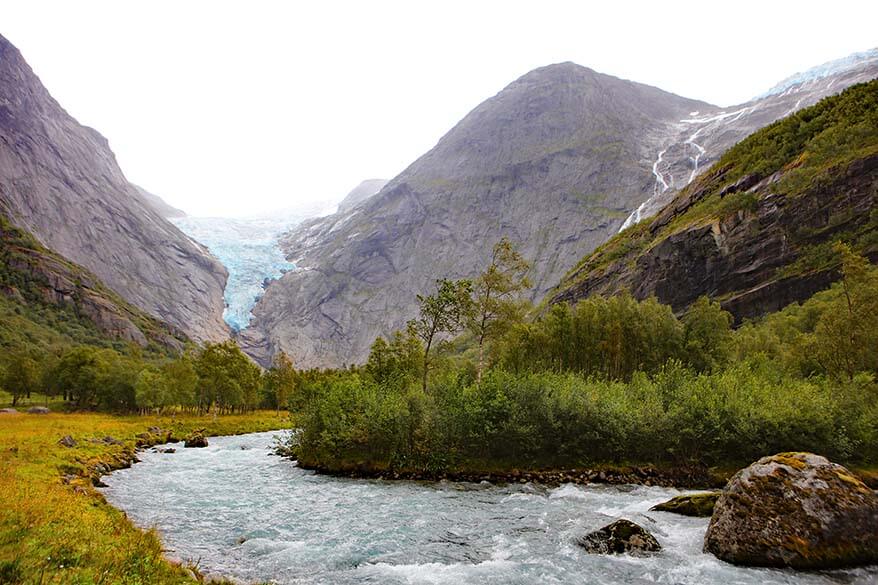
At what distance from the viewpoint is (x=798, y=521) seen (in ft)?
58.7

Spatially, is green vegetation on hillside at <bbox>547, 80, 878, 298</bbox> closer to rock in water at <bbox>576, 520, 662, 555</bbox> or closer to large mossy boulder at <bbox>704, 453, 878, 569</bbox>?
large mossy boulder at <bbox>704, 453, 878, 569</bbox>

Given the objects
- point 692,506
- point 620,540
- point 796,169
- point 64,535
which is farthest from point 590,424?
point 796,169

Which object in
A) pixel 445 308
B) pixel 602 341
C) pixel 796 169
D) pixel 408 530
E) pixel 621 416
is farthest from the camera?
pixel 796 169

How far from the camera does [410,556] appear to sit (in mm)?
19062

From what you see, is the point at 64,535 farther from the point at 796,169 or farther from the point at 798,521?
the point at 796,169

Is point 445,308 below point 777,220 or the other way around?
below

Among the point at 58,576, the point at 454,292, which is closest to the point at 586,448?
the point at 454,292

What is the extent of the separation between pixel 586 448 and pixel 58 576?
109 ft

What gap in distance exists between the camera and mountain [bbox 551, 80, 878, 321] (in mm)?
88650

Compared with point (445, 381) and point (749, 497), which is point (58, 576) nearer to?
point (749, 497)

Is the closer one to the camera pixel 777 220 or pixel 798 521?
pixel 798 521

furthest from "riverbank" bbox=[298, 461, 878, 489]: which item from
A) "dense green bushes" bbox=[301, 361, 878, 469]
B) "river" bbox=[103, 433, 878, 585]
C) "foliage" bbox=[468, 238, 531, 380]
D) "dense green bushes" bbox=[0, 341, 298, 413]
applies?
"dense green bushes" bbox=[0, 341, 298, 413]

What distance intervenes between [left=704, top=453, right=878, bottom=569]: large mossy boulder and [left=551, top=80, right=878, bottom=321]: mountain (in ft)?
276

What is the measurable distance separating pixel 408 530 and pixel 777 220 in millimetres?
109120
